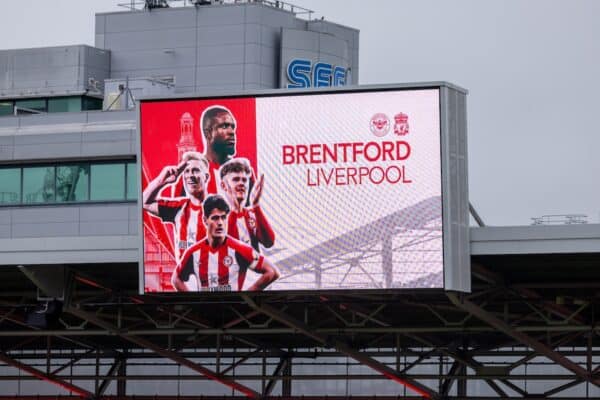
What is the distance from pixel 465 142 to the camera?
3650 centimetres

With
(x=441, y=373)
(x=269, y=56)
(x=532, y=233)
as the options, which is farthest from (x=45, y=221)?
(x=532, y=233)

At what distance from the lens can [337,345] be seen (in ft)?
144

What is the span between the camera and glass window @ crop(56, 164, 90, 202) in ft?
211

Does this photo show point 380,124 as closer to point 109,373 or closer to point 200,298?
point 200,298

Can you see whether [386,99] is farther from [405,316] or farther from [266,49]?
[266,49]

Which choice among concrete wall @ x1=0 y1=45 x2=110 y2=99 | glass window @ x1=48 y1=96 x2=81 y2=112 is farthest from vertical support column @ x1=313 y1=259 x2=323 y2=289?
glass window @ x1=48 y1=96 x2=81 y2=112

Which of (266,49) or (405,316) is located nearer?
(405,316)

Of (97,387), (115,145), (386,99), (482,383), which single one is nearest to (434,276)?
(386,99)

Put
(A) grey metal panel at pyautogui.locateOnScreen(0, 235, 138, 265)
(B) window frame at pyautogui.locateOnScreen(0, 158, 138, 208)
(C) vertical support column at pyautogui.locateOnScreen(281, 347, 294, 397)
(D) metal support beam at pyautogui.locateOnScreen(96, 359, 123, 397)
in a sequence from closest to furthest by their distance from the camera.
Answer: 1. (A) grey metal panel at pyautogui.locateOnScreen(0, 235, 138, 265)
2. (C) vertical support column at pyautogui.locateOnScreen(281, 347, 294, 397)
3. (D) metal support beam at pyautogui.locateOnScreen(96, 359, 123, 397)
4. (B) window frame at pyautogui.locateOnScreen(0, 158, 138, 208)

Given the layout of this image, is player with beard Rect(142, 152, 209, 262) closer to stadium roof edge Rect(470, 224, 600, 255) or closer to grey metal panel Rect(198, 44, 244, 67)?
stadium roof edge Rect(470, 224, 600, 255)

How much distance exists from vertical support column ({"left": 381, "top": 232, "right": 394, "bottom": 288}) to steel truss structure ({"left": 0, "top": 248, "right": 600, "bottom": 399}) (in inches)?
15.7

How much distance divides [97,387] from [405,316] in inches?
552

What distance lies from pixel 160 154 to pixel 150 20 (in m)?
30.2

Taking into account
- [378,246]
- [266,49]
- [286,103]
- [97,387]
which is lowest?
[97,387]
